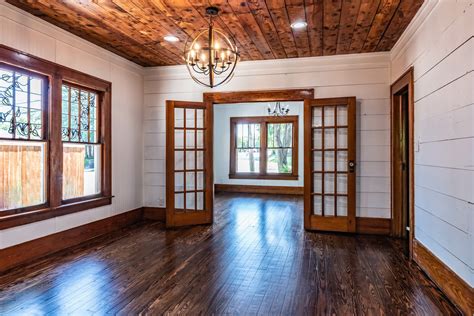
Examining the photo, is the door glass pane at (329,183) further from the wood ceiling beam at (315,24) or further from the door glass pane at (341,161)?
the wood ceiling beam at (315,24)

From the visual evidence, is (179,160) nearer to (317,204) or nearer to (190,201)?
(190,201)

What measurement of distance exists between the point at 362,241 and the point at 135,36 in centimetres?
418

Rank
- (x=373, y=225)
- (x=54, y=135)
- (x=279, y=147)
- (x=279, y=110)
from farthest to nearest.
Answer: (x=279, y=147) < (x=279, y=110) < (x=373, y=225) < (x=54, y=135)

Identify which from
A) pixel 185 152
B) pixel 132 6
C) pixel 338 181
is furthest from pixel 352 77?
pixel 132 6

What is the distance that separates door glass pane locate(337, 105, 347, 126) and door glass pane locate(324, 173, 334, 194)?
2.66 feet

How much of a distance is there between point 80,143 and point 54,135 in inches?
21.3

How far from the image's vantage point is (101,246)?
4215 mm

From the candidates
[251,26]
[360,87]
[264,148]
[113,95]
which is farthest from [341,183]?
[264,148]

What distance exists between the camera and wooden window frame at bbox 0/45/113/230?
3477 mm


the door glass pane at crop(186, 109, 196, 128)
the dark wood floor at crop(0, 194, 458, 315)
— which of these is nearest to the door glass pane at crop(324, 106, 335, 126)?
the dark wood floor at crop(0, 194, 458, 315)

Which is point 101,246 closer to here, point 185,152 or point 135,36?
point 185,152

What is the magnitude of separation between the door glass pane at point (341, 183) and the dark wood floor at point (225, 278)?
0.72m

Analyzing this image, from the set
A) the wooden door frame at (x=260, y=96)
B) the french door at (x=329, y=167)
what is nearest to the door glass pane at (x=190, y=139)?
the wooden door frame at (x=260, y=96)

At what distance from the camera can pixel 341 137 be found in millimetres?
4965
